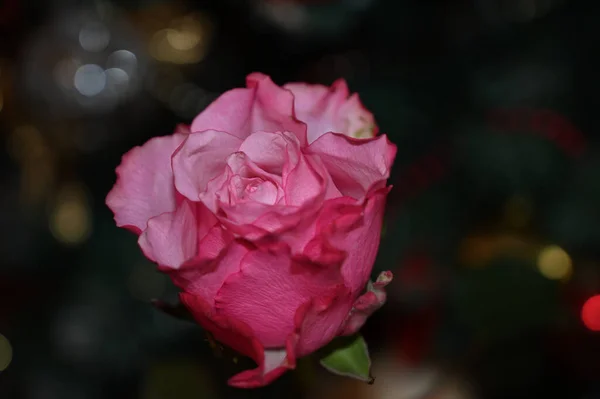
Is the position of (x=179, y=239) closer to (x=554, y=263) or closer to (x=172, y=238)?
A: (x=172, y=238)

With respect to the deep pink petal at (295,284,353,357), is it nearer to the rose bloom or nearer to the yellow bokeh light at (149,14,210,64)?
the rose bloom

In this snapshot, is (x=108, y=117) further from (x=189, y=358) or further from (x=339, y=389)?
(x=339, y=389)

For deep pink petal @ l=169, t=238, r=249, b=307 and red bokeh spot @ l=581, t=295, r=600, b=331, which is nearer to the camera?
deep pink petal @ l=169, t=238, r=249, b=307

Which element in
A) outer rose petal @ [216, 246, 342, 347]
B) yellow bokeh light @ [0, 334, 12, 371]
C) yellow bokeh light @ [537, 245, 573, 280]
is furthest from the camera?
yellow bokeh light @ [0, 334, 12, 371]

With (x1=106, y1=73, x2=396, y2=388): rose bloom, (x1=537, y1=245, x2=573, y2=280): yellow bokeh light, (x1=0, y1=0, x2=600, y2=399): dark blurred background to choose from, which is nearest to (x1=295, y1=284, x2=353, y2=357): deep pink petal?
(x1=106, y1=73, x2=396, y2=388): rose bloom

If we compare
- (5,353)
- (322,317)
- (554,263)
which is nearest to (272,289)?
(322,317)

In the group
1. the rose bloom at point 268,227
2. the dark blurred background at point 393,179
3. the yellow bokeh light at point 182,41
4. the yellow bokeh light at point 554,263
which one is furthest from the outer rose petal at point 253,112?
the yellow bokeh light at point 182,41
